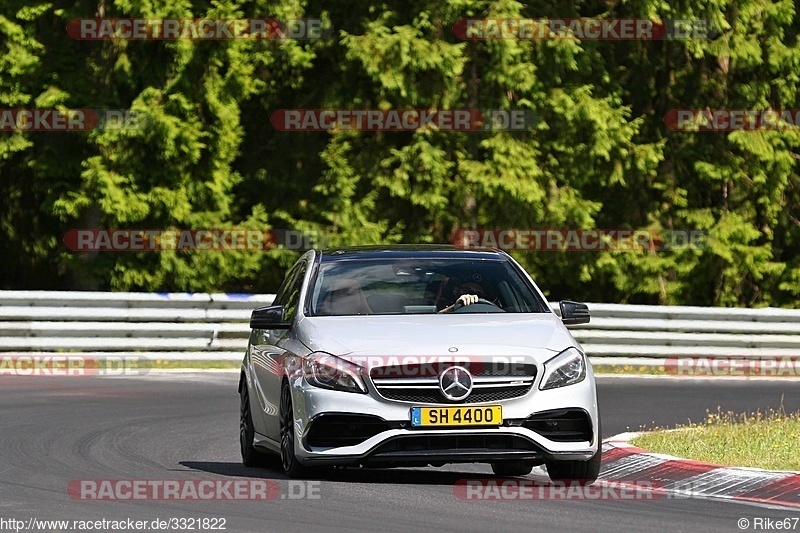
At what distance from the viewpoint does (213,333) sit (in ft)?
78.4

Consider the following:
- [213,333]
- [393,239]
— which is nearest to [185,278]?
[393,239]

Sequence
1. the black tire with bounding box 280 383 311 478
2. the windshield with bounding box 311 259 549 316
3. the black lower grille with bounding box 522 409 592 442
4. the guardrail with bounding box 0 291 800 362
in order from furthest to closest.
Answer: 1. the guardrail with bounding box 0 291 800 362
2. the windshield with bounding box 311 259 549 316
3. the black tire with bounding box 280 383 311 478
4. the black lower grille with bounding box 522 409 592 442

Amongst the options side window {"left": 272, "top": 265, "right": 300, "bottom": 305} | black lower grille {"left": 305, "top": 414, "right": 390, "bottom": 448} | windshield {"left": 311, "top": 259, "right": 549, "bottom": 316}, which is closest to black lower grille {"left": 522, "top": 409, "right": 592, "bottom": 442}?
black lower grille {"left": 305, "top": 414, "right": 390, "bottom": 448}

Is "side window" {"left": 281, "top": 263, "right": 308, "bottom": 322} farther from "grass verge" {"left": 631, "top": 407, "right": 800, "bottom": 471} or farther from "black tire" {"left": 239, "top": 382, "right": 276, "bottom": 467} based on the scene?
"grass verge" {"left": 631, "top": 407, "right": 800, "bottom": 471}

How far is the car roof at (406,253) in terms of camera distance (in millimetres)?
12422

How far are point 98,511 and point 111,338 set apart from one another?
557 inches

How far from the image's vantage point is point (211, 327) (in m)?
23.9

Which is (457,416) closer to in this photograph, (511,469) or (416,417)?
(416,417)

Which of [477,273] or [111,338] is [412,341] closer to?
[477,273]

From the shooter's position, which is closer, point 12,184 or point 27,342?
point 27,342

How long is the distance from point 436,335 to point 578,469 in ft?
4.18

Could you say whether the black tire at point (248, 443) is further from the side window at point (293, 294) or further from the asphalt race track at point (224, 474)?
the side window at point (293, 294)

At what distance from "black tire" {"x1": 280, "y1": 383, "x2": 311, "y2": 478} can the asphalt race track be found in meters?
0.13

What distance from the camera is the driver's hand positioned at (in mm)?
12048
